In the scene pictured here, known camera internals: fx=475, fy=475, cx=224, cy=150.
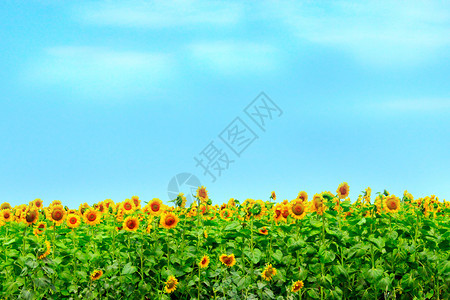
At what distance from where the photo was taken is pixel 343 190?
8656mm

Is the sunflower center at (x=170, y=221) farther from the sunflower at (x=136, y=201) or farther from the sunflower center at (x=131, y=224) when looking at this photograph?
the sunflower at (x=136, y=201)

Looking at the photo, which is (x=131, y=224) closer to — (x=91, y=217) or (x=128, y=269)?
(x=128, y=269)

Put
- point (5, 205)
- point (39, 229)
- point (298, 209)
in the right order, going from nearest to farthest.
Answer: point (298, 209)
point (39, 229)
point (5, 205)

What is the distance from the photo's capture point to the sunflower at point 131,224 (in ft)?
23.0

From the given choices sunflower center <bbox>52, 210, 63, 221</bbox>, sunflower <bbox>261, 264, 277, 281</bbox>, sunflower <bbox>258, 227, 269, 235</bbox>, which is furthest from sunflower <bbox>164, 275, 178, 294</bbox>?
sunflower center <bbox>52, 210, 63, 221</bbox>

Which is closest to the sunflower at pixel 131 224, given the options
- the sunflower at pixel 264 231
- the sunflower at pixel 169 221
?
the sunflower at pixel 169 221

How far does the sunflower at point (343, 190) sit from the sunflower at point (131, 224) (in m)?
3.72

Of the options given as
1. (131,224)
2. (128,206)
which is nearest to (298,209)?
(131,224)

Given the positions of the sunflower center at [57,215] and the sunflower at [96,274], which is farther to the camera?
the sunflower center at [57,215]

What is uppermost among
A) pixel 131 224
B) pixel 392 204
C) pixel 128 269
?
pixel 131 224

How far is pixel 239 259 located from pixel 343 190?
2615 millimetres

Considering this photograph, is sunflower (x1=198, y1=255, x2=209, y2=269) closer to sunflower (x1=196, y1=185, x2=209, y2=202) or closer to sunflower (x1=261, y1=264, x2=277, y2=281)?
sunflower (x1=261, y1=264, x2=277, y2=281)

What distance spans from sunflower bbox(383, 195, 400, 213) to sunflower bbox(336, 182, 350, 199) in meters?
1.01

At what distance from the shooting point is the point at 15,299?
23.4 ft
